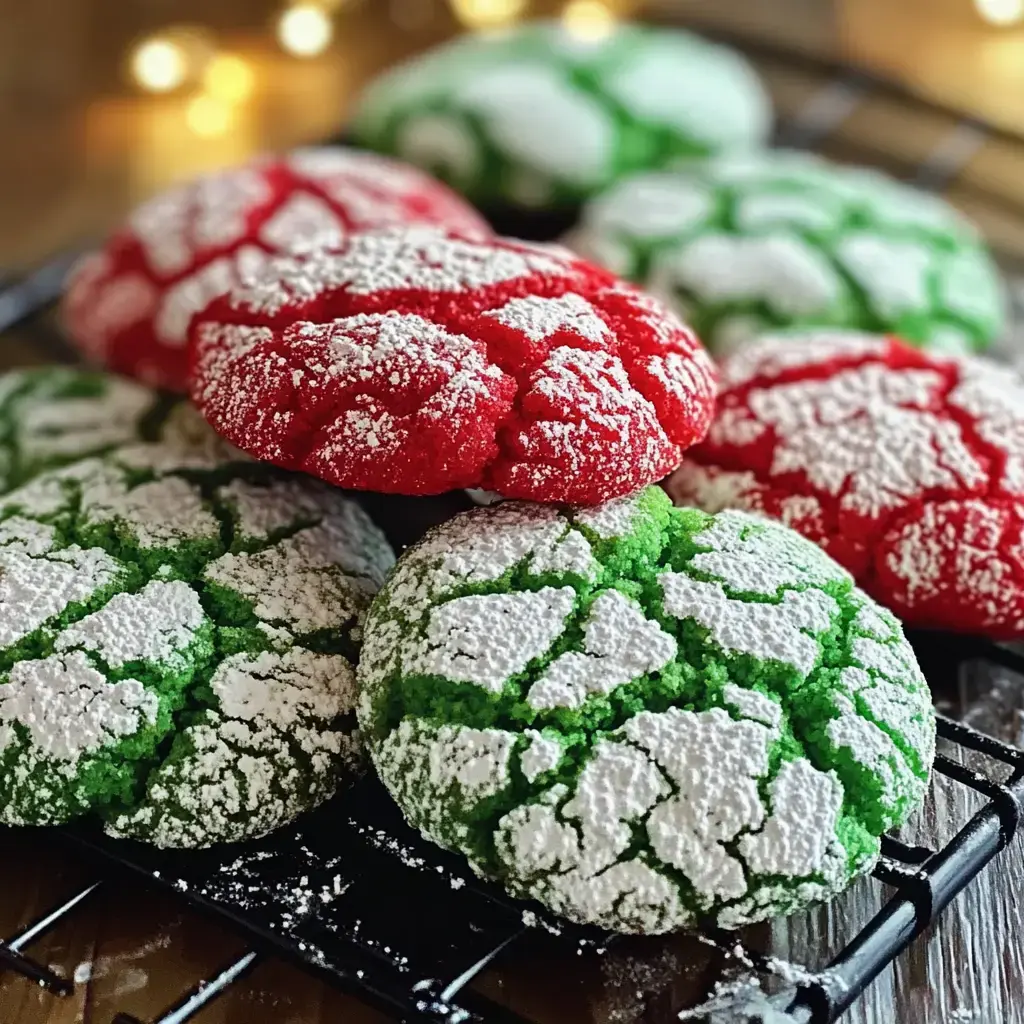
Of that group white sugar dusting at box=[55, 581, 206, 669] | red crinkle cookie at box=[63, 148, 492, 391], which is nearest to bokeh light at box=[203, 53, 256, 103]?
red crinkle cookie at box=[63, 148, 492, 391]

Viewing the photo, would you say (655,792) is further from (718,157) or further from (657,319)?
(718,157)

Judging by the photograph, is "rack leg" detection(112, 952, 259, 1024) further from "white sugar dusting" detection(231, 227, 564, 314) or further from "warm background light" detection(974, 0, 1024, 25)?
"warm background light" detection(974, 0, 1024, 25)

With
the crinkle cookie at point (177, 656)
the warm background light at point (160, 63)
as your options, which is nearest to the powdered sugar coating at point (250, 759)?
the crinkle cookie at point (177, 656)

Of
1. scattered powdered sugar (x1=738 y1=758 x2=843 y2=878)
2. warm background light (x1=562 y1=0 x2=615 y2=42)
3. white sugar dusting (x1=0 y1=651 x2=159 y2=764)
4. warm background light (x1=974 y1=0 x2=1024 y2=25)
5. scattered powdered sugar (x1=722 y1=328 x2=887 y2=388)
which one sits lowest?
scattered powdered sugar (x1=738 y1=758 x2=843 y2=878)

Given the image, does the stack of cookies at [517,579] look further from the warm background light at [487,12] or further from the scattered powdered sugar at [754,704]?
the warm background light at [487,12]

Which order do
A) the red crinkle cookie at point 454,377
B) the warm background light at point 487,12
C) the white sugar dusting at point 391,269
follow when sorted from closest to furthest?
the red crinkle cookie at point 454,377, the white sugar dusting at point 391,269, the warm background light at point 487,12

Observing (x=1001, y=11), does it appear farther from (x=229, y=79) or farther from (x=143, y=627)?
(x=143, y=627)
